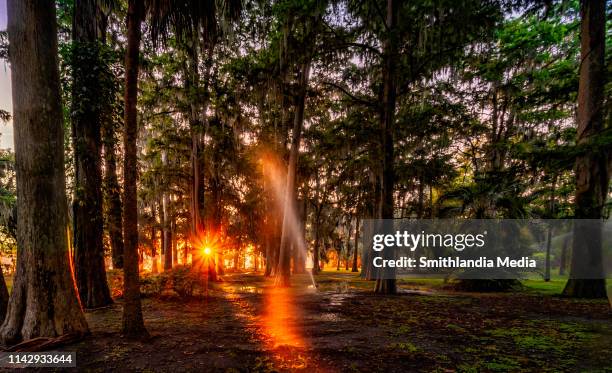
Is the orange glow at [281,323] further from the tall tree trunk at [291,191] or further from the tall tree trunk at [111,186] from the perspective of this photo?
the tall tree trunk at [111,186]

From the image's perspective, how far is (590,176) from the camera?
33.1 feet

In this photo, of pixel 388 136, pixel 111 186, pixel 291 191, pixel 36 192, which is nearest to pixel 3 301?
pixel 36 192

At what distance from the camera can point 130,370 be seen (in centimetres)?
381

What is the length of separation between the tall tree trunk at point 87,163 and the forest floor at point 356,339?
1.08 m

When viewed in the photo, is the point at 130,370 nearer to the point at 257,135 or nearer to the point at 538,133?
the point at 257,135

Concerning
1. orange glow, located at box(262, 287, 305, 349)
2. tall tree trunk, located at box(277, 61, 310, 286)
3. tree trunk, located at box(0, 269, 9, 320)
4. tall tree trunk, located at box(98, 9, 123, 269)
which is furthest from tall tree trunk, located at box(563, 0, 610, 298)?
tree trunk, located at box(0, 269, 9, 320)

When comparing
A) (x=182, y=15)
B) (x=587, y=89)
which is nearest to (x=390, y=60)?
(x=587, y=89)

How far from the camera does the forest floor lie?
13.4 ft

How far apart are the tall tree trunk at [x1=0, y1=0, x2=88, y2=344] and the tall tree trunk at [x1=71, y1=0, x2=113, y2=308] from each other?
9.61 ft

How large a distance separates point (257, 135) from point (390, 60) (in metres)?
8.58

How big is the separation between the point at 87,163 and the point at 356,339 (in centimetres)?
825

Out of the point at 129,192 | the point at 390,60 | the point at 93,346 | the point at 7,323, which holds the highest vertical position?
the point at 390,60

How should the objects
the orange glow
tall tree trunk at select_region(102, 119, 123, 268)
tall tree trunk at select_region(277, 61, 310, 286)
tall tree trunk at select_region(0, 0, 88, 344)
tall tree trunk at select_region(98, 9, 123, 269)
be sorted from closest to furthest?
tall tree trunk at select_region(0, 0, 88, 344), the orange glow, tall tree trunk at select_region(98, 9, 123, 269), tall tree trunk at select_region(102, 119, 123, 268), tall tree trunk at select_region(277, 61, 310, 286)

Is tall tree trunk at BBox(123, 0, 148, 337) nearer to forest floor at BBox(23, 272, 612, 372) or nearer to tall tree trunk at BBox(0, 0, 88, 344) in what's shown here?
forest floor at BBox(23, 272, 612, 372)
